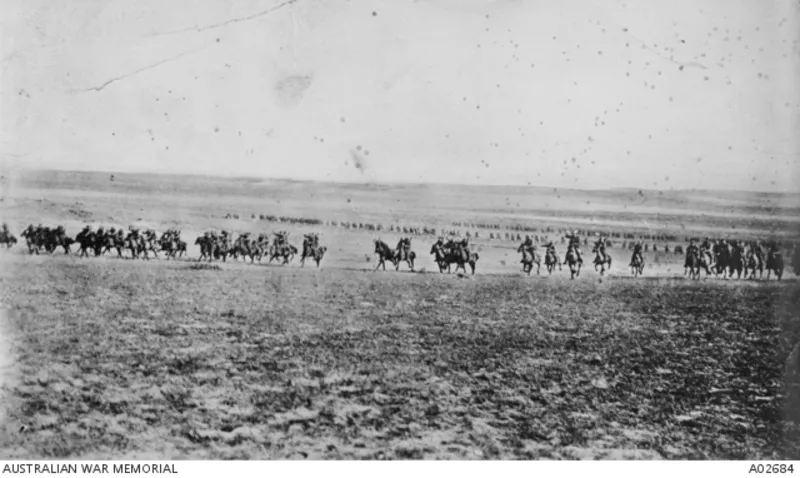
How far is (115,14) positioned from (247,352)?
2.39 metres

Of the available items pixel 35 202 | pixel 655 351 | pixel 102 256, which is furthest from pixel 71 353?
pixel 655 351

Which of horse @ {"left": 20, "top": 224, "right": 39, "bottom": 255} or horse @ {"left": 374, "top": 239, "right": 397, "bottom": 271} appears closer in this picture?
horse @ {"left": 20, "top": 224, "right": 39, "bottom": 255}

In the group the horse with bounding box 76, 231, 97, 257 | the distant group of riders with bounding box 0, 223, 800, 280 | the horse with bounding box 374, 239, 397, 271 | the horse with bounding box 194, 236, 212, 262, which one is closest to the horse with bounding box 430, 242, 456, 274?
the distant group of riders with bounding box 0, 223, 800, 280

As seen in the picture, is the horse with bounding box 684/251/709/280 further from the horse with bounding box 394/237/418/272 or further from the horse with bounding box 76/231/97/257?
the horse with bounding box 76/231/97/257

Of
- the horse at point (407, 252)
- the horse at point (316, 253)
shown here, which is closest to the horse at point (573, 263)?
the horse at point (407, 252)

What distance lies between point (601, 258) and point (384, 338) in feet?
5.07

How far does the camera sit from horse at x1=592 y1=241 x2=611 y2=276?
4.29 meters

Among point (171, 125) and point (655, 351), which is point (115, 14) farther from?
point (655, 351)

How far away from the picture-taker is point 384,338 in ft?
13.6

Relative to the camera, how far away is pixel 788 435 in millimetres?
4180

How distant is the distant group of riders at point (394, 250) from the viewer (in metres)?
4.15

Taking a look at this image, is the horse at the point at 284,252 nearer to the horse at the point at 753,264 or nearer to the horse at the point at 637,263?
the horse at the point at 637,263

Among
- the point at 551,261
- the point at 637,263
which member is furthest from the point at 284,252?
the point at 637,263

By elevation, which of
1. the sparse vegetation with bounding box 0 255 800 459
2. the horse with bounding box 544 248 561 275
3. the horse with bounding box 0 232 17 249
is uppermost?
the horse with bounding box 544 248 561 275
